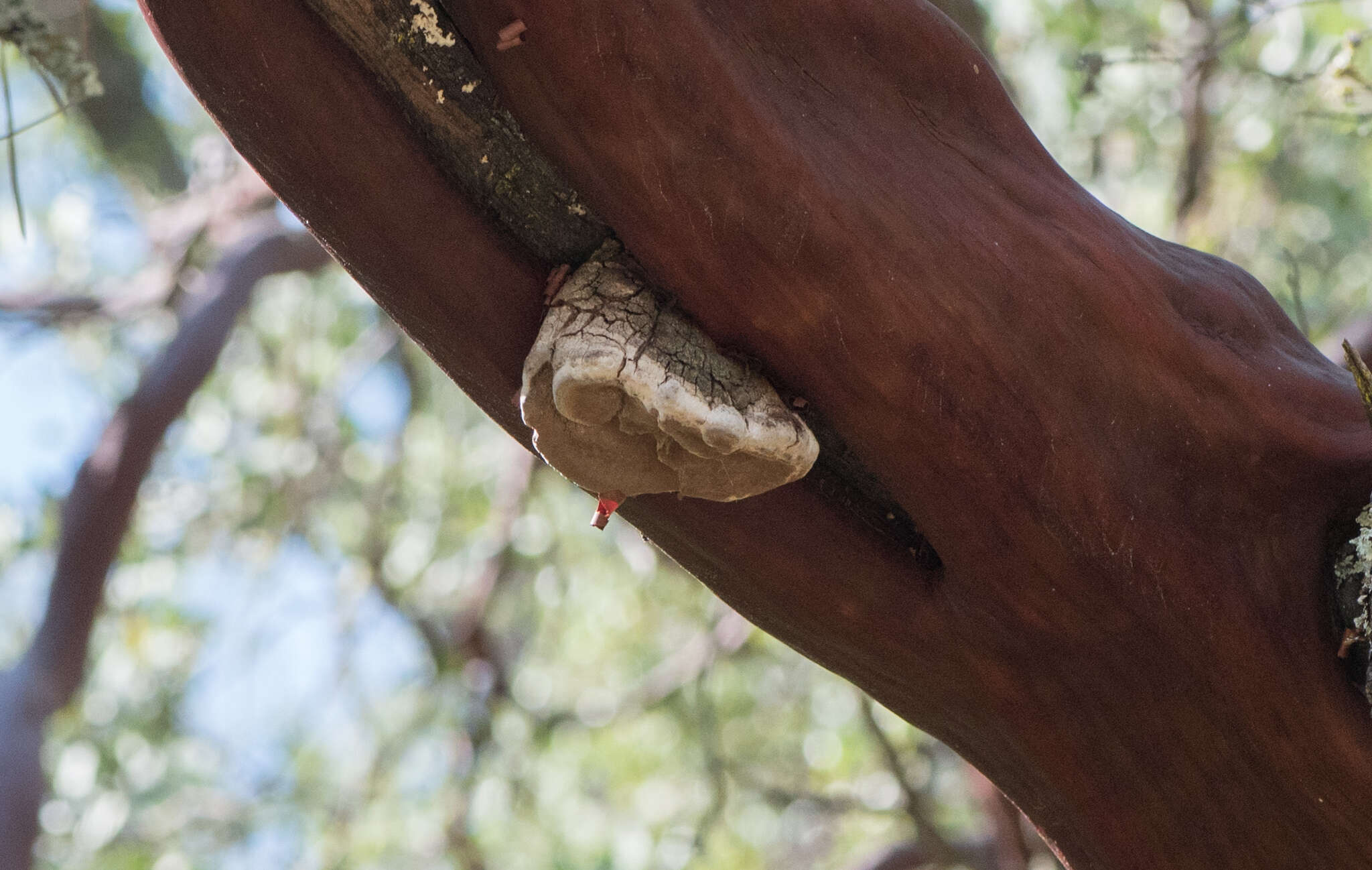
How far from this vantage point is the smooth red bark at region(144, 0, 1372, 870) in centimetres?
87

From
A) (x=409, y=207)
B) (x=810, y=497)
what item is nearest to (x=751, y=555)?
(x=810, y=497)

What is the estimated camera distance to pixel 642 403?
83 centimetres

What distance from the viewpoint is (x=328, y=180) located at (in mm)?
894

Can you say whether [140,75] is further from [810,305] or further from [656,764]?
[810,305]

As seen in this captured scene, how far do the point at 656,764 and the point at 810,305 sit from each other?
4.28 metres

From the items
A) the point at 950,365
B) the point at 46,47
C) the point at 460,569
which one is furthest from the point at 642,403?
the point at 460,569

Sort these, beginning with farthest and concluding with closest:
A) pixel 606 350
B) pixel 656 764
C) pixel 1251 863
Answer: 1. pixel 656 764
2. pixel 1251 863
3. pixel 606 350

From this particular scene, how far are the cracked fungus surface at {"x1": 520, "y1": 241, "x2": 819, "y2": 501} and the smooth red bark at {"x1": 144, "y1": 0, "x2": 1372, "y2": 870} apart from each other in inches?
1.5

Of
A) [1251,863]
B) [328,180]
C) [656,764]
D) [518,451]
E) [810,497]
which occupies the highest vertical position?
[328,180]

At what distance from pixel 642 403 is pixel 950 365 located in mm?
A: 297

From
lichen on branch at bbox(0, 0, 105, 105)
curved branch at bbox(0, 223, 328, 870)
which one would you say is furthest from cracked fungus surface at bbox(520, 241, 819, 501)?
curved branch at bbox(0, 223, 328, 870)

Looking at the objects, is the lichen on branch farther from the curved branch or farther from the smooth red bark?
the smooth red bark

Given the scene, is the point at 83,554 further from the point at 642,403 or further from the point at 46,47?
the point at 642,403

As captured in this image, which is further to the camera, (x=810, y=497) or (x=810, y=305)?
(x=810, y=497)
